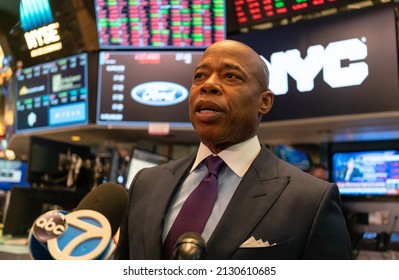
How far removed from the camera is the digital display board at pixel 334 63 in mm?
2627

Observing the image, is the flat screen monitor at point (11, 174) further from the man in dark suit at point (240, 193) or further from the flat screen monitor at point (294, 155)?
the man in dark suit at point (240, 193)

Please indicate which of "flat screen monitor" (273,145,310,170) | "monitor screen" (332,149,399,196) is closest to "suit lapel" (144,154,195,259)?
"monitor screen" (332,149,399,196)

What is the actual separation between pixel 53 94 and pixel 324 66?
2118 millimetres

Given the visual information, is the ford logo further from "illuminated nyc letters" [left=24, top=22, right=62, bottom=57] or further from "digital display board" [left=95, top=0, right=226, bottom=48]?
"illuminated nyc letters" [left=24, top=22, right=62, bottom=57]

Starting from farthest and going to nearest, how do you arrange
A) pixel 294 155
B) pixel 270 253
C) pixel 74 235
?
pixel 294 155 < pixel 270 253 < pixel 74 235

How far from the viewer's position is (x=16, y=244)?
289cm

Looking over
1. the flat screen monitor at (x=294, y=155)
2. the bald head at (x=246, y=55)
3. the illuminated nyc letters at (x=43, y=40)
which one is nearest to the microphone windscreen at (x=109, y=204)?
the bald head at (x=246, y=55)

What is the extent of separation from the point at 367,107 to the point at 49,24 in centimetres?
256

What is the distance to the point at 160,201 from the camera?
40.6 inches

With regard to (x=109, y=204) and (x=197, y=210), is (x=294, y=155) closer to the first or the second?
(x=197, y=210)

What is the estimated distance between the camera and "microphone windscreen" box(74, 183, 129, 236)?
0.74 meters

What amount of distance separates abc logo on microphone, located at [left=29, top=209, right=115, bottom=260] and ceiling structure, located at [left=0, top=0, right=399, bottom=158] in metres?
2.33

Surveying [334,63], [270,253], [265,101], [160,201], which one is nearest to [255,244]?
[270,253]
